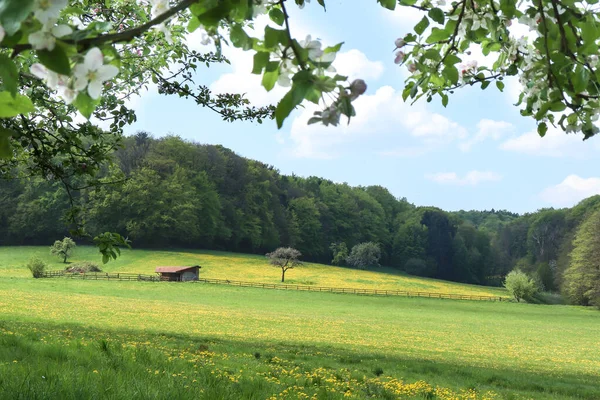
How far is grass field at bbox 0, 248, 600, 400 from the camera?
4910mm

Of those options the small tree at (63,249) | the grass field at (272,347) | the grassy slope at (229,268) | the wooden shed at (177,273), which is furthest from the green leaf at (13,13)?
the small tree at (63,249)

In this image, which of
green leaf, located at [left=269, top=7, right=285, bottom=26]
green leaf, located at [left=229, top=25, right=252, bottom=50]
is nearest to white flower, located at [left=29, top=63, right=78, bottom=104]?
green leaf, located at [left=229, top=25, right=252, bottom=50]

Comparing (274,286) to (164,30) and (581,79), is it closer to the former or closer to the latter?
(581,79)

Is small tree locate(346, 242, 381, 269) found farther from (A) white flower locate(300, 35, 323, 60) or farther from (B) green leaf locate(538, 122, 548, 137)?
(A) white flower locate(300, 35, 323, 60)

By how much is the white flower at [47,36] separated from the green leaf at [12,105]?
17 cm

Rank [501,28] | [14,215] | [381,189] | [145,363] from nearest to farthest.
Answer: [501,28] < [145,363] < [14,215] < [381,189]

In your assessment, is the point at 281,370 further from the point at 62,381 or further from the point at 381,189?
the point at 381,189

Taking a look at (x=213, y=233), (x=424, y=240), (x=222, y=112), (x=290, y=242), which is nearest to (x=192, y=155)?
(x=213, y=233)

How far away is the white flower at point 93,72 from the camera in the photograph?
49.0 inches

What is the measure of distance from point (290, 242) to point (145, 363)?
7384cm

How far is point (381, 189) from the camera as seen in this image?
349 feet

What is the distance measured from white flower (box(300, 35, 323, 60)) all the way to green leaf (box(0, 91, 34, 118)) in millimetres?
766

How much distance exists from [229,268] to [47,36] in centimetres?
6102

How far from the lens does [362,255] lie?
8031cm
